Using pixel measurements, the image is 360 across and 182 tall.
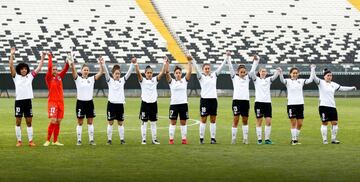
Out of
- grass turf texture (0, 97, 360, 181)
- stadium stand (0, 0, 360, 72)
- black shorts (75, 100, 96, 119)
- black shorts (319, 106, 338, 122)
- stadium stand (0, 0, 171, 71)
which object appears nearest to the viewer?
grass turf texture (0, 97, 360, 181)

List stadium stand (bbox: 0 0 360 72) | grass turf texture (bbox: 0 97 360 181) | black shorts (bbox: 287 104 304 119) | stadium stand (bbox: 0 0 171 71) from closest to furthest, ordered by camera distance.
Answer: grass turf texture (bbox: 0 97 360 181) → black shorts (bbox: 287 104 304 119) → stadium stand (bbox: 0 0 171 71) → stadium stand (bbox: 0 0 360 72)

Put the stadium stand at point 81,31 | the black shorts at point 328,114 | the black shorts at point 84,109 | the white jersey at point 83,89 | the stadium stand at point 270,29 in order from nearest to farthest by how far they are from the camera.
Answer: the black shorts at point 84,109 < the white jersey at point 83,89 < the black shorts at point 328,114 < the stadium stand at point 81,31 < the stadium stand at point 270,29

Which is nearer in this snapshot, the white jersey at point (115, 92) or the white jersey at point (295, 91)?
the white jersey at point (115, 92)

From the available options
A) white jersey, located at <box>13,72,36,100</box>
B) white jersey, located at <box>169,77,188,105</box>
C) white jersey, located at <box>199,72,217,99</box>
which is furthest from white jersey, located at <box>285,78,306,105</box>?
white jersey, located at <box>13,72,36,100</box>

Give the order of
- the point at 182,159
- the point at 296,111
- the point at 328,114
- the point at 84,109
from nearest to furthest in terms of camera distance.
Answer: the point at 182,159 < the point at 84,109 < the point at 328,114 < the point at 296,111

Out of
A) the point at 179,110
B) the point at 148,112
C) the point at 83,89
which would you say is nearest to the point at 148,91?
the point at 148,112

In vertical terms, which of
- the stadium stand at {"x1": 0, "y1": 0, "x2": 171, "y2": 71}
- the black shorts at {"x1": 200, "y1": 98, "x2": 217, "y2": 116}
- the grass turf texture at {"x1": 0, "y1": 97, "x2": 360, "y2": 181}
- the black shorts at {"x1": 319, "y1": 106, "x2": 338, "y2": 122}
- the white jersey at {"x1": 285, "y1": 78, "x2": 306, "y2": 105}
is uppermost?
the stadium stand at {"x1": 0, "y1": 0, "x2": 171, "y2": 71}

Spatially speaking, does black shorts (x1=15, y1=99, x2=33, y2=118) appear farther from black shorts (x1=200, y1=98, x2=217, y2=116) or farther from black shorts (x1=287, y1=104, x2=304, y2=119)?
black shorts (x1=287, y1=104, x2=304, y2=119)

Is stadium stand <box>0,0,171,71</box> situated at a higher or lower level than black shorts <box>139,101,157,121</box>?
higher

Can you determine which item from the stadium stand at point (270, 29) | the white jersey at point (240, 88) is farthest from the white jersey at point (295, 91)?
the stadium stand at point (270, 29)

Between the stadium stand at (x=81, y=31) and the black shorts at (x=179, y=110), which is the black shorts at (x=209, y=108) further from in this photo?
the stadium stand at (x=81, y=31)

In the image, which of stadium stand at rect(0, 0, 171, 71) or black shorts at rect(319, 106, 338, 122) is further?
stadium stand at rect(0, 0, 171, 71)

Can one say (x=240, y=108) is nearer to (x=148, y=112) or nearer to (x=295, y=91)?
(x=295, y=91)

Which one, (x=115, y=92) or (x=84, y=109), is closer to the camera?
(x=84, y=109)
